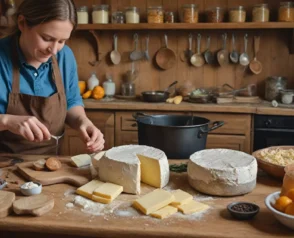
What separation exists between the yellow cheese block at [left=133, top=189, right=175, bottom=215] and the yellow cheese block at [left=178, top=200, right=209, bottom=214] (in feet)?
0.15

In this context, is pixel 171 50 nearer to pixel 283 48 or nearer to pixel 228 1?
pixel 228 1

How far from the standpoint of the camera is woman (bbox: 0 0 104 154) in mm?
1754

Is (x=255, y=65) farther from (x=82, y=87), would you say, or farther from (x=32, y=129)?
(x=32, y=129)

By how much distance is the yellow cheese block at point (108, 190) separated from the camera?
1.43 meters

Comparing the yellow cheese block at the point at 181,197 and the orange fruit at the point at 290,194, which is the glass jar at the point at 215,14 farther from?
the orange fruit at the point at 290,194

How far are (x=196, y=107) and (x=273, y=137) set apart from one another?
25.5 inches

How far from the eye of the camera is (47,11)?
1.75 m

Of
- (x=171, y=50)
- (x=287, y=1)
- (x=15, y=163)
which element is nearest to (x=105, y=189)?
(x=15, y=163)

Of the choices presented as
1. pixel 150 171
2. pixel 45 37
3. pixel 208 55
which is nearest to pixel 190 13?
pixel 208 55

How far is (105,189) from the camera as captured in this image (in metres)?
1.47

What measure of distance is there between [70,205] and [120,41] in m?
2.80

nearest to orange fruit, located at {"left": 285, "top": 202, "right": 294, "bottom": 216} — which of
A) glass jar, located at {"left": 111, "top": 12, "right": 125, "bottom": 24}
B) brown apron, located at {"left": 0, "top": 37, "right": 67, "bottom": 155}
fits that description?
brown apron, located at {"left": 0, "top": 37, "right": 67, "bottom": 155}

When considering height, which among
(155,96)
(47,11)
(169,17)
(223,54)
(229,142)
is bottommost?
(229,142)

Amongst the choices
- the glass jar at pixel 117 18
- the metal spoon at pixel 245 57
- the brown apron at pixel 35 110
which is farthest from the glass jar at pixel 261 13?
the brown apron at pixel 35 110
